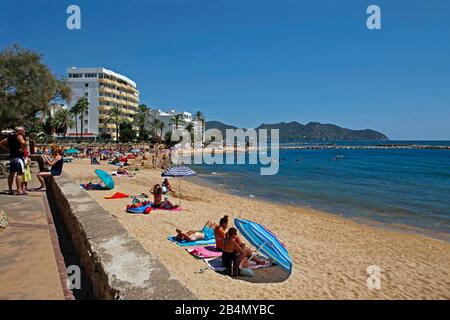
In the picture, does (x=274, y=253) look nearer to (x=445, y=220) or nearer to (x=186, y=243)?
(x=186, y=243)

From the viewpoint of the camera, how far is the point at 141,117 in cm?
8562

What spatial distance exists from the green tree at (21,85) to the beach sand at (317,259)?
21.4ft

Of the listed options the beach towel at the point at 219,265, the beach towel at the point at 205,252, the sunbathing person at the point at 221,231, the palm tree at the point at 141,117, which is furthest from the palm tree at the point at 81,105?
the beach towel at the point at 219,265

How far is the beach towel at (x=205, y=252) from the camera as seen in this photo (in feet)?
24.5

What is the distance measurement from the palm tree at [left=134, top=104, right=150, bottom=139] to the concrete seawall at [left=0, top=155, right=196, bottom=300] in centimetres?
8352

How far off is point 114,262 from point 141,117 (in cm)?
8593

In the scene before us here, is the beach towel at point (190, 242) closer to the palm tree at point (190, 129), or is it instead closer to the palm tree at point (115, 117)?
the palm tree at point (115, 117)

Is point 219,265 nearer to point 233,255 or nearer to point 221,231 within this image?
point 233,255

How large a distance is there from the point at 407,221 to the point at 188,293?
632 inches

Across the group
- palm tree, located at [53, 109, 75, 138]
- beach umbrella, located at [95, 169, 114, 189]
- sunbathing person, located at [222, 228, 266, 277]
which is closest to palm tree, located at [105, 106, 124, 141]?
palm tree, located at [53, 109, 75, 138]

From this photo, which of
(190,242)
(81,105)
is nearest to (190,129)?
(81,105)

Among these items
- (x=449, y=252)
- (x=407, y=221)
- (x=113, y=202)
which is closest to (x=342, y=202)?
(x=407, y=221)
